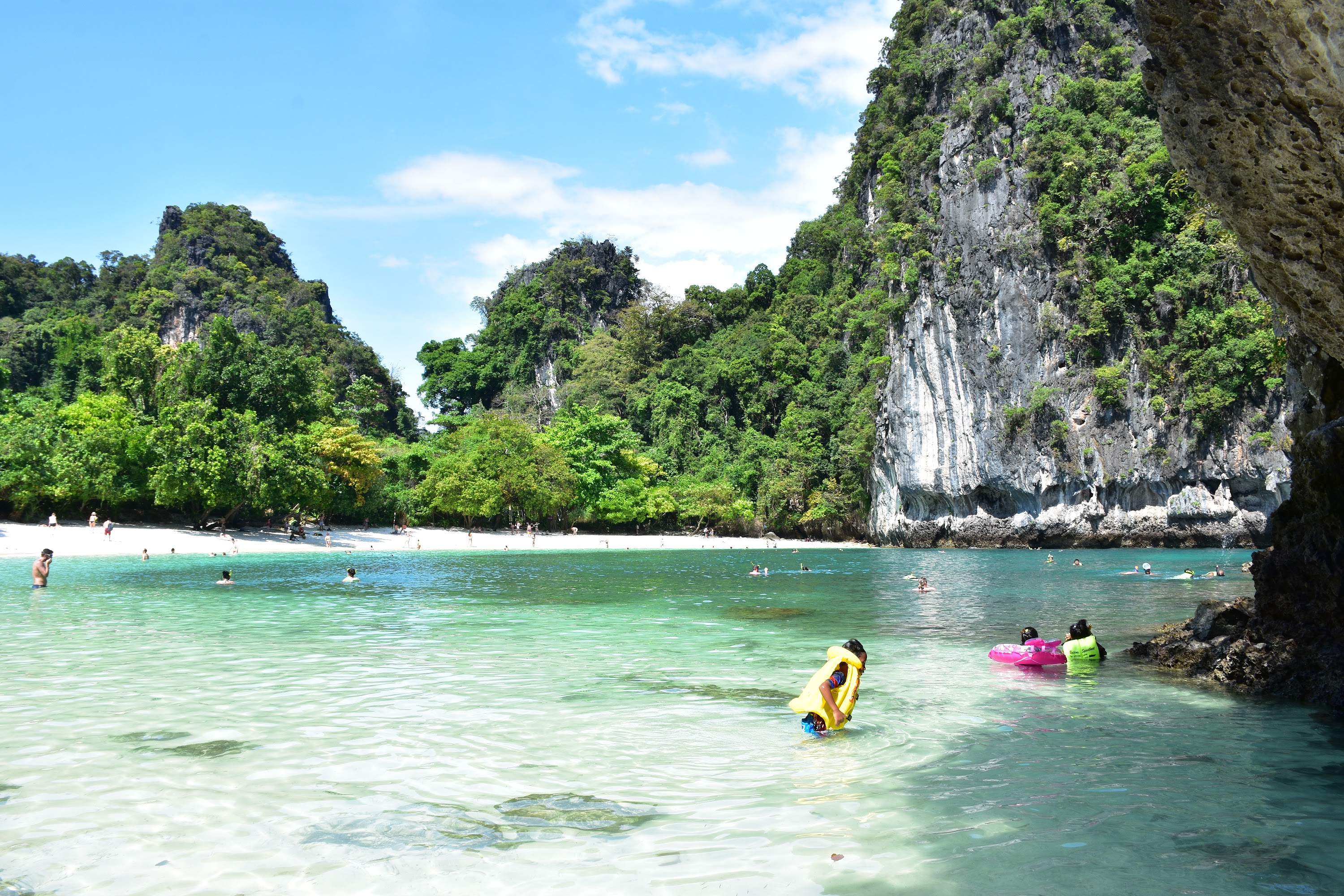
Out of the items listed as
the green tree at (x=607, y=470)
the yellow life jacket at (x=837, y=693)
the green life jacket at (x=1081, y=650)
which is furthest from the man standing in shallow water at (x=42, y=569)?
the green tree at (x=607, y=470)

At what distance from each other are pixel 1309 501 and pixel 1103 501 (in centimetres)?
3800

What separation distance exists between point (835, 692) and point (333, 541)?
42.0m

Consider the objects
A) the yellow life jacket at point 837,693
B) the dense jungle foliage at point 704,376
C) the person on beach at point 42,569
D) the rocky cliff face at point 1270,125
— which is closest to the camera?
the rocky cliff face at point 1270,125

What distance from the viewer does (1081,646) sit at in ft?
36.7

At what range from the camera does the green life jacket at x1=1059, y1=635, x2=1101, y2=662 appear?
36.6ft

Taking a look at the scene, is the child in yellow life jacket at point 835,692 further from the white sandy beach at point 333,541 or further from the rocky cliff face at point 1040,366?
the rocky cliff face at point 1040,366

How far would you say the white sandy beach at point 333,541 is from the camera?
33719 millimetres

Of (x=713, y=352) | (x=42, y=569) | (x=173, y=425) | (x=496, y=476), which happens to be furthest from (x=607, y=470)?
(x=42, y=569)

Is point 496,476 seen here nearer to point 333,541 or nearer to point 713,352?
point 333,541

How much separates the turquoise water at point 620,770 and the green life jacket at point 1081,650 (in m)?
0.22

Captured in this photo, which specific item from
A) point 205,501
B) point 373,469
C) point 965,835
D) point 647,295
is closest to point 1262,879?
point 965,835

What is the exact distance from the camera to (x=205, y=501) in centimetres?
3912

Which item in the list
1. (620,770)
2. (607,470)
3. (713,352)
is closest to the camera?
(620,770)

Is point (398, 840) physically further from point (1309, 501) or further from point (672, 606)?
point (672, 606)
